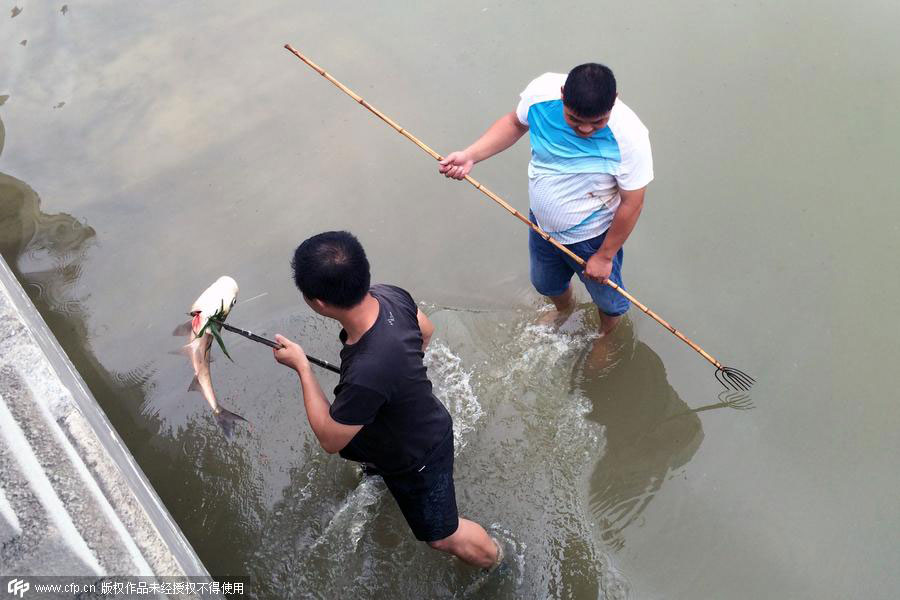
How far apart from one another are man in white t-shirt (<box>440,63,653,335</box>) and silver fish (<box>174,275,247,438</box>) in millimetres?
1220

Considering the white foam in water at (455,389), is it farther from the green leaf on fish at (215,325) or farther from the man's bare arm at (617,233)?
the green leaf on fish at (215,325)

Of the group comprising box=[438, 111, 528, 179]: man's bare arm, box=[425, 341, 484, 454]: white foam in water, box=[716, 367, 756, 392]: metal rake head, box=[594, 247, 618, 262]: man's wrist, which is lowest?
box=[425, 341, 484, 454]: white foam in water

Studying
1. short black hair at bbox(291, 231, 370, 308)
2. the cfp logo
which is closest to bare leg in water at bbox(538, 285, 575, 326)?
short black hair at bbox(291, 231, 370, 308)

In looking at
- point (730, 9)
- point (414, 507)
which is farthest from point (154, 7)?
point (414, 507)

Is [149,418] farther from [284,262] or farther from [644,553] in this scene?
[644,553]

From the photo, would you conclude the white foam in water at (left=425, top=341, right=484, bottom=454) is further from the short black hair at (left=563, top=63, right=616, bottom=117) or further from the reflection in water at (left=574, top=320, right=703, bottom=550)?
the short black hair at (left=563, top=63, right=616, bottom=117)

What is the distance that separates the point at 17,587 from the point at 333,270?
124cm

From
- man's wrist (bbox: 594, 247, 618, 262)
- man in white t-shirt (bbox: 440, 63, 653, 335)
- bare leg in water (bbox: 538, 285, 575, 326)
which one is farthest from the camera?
bare leg in water (bbox: 538, 285, 575, 326)

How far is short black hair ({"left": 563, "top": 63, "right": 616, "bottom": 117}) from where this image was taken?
2.75 meters

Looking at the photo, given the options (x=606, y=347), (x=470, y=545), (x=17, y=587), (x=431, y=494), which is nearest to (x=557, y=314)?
(x=606, y=347)

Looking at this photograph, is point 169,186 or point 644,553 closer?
point 644,553

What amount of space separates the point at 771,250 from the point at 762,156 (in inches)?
31.4

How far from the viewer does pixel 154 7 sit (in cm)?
626

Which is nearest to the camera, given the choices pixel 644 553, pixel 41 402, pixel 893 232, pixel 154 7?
pixel 41 402
